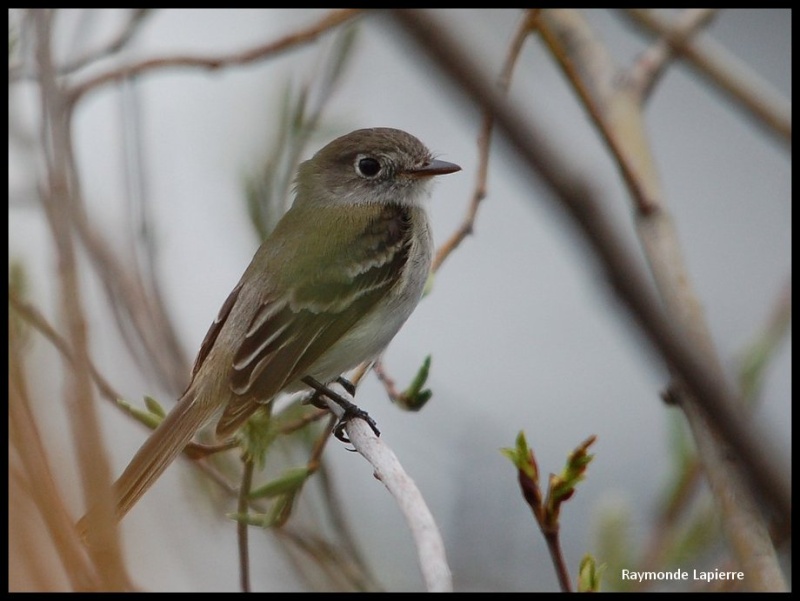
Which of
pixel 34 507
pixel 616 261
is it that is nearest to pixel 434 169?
pixel 34 507

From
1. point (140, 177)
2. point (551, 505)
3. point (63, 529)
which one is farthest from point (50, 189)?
point (551, 505)

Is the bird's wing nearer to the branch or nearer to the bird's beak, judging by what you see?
the bird's beak

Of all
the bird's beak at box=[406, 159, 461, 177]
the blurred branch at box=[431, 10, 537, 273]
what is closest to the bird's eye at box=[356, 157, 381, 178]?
the bird's beak at box=[406, 159, 461, 177]

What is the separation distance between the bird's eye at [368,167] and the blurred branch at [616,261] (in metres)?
2.92

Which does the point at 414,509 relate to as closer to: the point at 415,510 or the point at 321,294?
Result: the point at 415,510

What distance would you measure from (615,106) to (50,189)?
1749mm

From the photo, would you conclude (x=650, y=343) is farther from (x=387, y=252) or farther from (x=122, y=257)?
(x=387, y=252)

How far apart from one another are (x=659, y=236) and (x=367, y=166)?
5.77 ft

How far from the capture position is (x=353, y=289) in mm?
3092

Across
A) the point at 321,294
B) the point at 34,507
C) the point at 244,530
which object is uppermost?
the point at 321,294

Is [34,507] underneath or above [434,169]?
underneath

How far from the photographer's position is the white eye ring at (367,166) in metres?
3.57

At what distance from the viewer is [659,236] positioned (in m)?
2.03

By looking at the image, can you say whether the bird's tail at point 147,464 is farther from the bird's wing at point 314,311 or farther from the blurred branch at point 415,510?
the blurred branch at point 415,510
